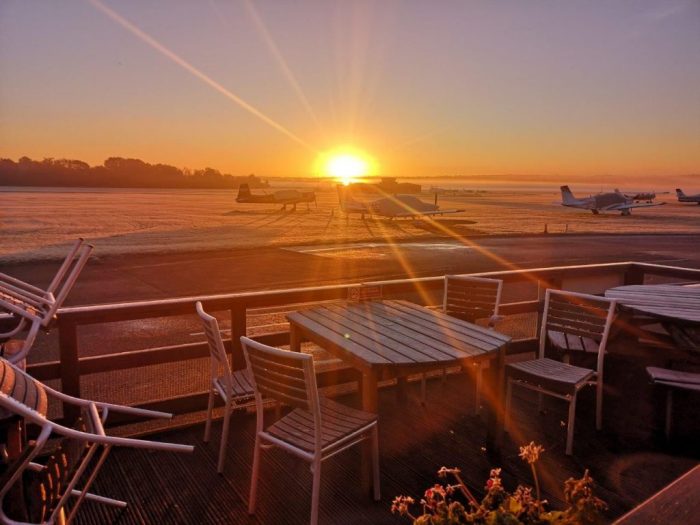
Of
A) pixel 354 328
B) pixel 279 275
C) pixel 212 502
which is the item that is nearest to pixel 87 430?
pixel 212 502

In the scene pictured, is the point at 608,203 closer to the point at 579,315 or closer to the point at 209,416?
the point at 579,315

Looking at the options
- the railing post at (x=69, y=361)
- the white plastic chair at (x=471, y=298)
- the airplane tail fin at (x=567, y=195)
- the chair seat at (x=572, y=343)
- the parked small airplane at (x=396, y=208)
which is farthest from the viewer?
the airplane tail fin at (x=567, y=195)

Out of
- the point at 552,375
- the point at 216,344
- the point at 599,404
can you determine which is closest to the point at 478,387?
the point at 552,375

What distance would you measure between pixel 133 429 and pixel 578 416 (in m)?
3.87

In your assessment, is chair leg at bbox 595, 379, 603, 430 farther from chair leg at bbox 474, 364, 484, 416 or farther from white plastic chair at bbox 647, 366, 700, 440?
chair leg at bbox 474, 364, 484, 416

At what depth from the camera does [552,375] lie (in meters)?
4.05

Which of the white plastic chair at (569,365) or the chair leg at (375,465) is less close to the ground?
the white plastic chair at (569,365)

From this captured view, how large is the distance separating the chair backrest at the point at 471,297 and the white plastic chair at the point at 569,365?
0.46m

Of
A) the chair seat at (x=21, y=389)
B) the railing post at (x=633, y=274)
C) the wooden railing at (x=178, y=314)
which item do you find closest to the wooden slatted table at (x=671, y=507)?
the chair seat at (x=21, y=389)

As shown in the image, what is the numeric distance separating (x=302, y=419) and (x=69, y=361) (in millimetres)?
1827

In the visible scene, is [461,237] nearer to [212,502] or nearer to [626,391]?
[626,391]

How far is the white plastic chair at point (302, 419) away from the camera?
2723 millimetres

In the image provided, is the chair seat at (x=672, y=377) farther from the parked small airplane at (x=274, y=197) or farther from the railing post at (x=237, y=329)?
the parked small airplane at (x=274, y=197)

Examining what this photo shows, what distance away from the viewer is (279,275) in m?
14.6
